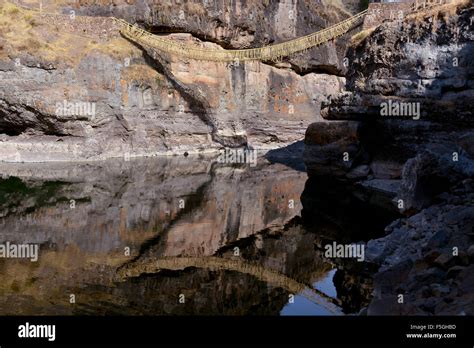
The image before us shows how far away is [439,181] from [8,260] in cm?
1192

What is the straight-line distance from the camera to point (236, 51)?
Result: 125 feet

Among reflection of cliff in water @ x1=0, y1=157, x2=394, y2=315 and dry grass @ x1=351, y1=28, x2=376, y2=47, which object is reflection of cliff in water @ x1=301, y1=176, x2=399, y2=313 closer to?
reflection of cliff in water @ x1=0, y1=157, x2=394, y2=315

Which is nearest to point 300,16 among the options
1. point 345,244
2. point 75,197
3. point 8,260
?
point 75,197

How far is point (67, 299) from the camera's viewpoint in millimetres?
8766

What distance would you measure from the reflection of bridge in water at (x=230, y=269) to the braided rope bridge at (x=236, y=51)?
2527 centimetres

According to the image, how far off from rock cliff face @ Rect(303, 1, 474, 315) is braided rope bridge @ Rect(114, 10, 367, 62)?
9541 millimetres

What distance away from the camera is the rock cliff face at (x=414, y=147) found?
8398mm

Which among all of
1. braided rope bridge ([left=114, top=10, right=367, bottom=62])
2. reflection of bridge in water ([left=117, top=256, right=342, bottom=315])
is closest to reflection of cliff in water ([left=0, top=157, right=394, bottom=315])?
reflection of bridge in water ([left=117, top=256, right=342, bottom=315])

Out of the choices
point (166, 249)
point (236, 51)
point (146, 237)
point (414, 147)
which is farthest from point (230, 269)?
point (236, 51)

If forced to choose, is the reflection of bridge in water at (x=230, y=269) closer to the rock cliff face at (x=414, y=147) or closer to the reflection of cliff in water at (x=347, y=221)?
the reflection of cliff in water at (x=347, y=221)

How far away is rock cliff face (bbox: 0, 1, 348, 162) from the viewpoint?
2981cm

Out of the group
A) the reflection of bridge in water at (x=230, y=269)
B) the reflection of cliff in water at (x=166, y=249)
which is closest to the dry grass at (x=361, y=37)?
the reflection of cliff in water at (x=166, y=249)

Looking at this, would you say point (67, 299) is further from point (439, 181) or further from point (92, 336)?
point (439, 181)

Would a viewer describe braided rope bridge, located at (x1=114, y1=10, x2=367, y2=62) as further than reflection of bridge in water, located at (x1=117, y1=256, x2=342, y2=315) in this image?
Yes
